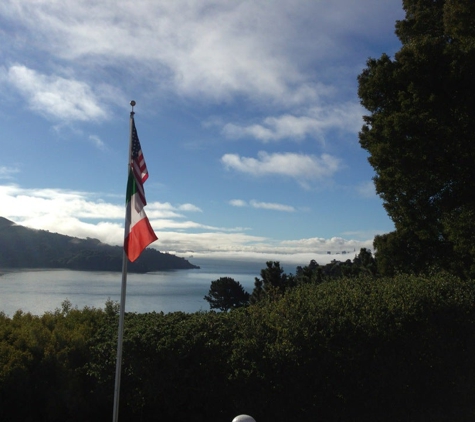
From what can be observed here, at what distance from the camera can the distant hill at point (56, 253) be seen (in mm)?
27344

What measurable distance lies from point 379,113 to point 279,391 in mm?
9112

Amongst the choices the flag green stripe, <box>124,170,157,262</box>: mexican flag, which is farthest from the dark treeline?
the flag green stripe

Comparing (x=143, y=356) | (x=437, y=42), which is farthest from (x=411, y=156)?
(x=143, y=356)

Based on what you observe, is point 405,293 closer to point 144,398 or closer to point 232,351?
point 232,351

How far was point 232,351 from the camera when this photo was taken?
7.20 metres

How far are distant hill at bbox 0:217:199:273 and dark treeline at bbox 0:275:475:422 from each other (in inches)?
805

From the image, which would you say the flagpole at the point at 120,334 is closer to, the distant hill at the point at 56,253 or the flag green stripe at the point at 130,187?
the flag green stripe at the point at 130,187

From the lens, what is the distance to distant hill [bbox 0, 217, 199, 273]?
2734cm

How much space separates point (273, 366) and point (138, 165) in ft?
11.2

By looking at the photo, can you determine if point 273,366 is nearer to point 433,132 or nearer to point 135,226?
point 135,226

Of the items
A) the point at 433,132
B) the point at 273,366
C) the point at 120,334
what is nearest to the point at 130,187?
the point at 120,334

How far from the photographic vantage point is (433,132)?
1253 cm

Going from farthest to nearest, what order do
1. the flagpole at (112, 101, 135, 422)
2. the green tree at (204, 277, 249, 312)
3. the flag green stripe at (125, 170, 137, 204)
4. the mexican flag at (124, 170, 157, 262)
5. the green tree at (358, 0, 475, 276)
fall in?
the green tree at (204, 277, 249, 312)
the green tree at (358, 0, 475, 276)
the flag green stripe at (125, 170, 137, 204)
the mexican flag at (124, 170, 157, 262)
the flagpole at (112, 101, 135, 422)

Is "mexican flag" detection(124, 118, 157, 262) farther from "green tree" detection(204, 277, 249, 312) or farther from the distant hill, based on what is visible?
"green tree" detection(204, 277, 249, 312)
